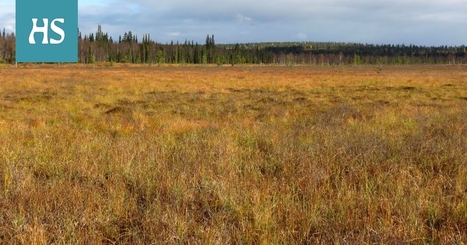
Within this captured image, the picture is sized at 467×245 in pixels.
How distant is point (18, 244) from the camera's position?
274cm

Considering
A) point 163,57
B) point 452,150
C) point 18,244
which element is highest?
point 163,57

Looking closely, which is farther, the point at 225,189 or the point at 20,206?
the point at 225,189

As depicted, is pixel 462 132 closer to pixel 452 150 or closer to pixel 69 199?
pixel 452 150

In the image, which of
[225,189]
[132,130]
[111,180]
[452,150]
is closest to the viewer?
[225,189]

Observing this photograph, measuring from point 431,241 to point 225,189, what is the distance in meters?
1.83

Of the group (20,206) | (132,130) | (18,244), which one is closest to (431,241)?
(18,244)

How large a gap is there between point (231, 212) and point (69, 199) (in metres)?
1.52

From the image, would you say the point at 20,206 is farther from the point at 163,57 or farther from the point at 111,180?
the point at 163,57

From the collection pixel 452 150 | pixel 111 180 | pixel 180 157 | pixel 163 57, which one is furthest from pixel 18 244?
pixel 163 57

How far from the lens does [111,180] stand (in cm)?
414

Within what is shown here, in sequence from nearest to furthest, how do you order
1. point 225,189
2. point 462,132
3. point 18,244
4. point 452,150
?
point 18,244, point 225,189, point 452,150, point 462,132

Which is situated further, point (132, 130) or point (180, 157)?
point (132, 130)

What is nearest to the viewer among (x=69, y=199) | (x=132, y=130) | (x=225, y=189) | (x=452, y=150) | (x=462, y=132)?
(x=69, y=199)

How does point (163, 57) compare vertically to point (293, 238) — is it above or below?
above
